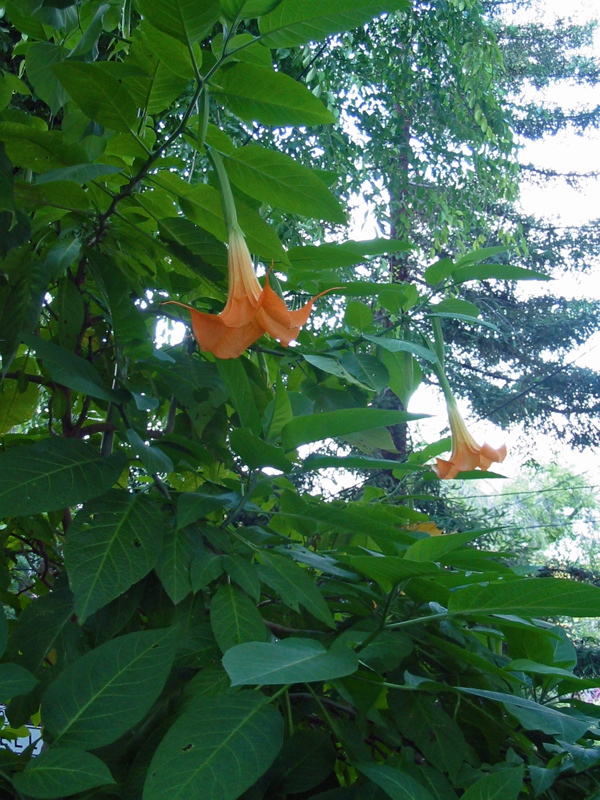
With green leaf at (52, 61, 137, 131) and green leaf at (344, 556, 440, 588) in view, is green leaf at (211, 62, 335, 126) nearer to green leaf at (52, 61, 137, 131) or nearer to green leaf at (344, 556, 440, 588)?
green leaf at (52, 61, 137, 131)

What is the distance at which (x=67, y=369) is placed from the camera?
0.36 metres

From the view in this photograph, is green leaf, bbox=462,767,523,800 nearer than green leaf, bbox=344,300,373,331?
Yes

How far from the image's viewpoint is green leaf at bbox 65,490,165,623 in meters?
0.32

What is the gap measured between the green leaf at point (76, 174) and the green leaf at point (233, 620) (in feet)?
0.78

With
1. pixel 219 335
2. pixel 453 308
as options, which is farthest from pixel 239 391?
pixel 453 308

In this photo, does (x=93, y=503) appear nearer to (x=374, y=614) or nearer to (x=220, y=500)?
(x=220, y=500)

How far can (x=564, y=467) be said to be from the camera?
9109 mm

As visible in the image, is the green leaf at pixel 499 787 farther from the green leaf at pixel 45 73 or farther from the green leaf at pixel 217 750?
the green leaf at pixel 45 73

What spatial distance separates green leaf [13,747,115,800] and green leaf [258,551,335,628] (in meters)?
0.13

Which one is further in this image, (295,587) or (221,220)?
(221,220)

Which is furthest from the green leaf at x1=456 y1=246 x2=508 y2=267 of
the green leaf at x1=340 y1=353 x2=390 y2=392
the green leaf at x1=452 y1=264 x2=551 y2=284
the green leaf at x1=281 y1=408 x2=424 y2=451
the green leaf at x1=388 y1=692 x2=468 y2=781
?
the green leaf at x1=388 y1=692 x2=468 y2=781

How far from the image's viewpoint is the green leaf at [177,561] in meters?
0.35

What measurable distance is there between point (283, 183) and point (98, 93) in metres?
0.12

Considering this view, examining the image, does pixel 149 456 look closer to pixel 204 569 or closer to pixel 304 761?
pixel 204 569
